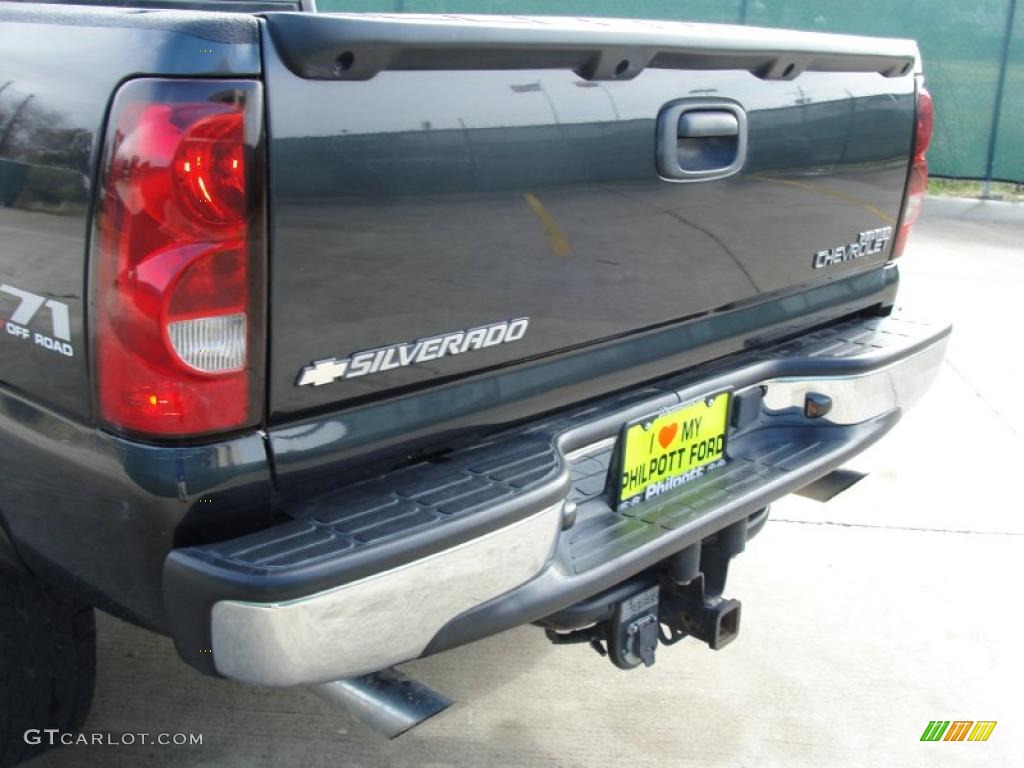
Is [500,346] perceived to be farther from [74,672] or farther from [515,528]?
[74,672]

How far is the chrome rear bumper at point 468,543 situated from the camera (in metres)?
1.72

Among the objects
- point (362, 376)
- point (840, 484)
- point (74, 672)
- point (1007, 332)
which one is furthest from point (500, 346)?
point (1007, 332)

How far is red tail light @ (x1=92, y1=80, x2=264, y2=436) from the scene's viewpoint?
167 centimetres

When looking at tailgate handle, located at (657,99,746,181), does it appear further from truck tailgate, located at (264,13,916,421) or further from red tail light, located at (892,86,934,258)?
red tail light, located at (892,86,934,258)

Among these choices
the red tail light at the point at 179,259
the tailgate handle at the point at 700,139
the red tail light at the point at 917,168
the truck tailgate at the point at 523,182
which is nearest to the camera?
the red tail light at the point at 179,259

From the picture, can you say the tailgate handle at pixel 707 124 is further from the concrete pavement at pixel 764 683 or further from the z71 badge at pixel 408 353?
the concrete pavement at pixel 764 683

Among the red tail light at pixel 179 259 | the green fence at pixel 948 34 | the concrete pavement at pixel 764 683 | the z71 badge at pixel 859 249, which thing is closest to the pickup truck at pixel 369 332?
the red tail light at pixel 179 259

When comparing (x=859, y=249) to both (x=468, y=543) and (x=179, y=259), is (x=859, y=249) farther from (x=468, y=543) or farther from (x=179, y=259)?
(x=179, y=259)

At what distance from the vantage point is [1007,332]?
6551mm

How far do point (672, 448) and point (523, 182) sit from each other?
0.72m

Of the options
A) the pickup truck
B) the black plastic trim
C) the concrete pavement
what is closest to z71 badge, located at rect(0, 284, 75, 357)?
the pickup truck

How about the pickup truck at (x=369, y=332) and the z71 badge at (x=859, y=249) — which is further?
the z71 badge at (x=859, y=249)

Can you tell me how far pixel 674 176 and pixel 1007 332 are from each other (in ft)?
16.2

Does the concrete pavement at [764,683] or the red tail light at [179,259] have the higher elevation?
the red tail light at [179,259]
